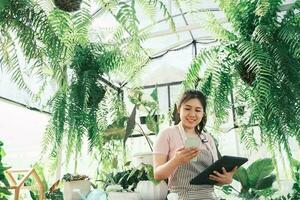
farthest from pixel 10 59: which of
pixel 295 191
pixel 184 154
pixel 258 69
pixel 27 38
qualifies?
pixel 295 191

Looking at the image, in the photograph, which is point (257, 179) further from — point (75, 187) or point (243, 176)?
point (75, 187)

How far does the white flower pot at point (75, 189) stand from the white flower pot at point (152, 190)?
1.29ft

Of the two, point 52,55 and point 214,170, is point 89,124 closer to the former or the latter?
point 214,170

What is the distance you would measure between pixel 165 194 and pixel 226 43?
980 millimetres

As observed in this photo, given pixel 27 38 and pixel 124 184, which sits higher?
pixel 27 38

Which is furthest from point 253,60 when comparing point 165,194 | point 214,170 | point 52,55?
point 52,55

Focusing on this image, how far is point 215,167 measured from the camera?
137 centimetres

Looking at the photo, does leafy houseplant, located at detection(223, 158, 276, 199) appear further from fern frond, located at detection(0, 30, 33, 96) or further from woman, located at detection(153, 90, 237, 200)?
fern frond, located at detection(0, 30, 33, 96)

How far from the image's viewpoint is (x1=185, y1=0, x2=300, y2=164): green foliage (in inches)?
66.4

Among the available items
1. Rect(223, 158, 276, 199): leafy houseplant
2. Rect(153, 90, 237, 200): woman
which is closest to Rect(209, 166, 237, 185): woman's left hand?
Rect(153, 90, 237, 200): woman

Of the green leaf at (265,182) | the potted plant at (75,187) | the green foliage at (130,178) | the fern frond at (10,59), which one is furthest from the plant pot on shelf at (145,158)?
the green leaf at (265,182)

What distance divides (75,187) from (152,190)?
498 millimetres

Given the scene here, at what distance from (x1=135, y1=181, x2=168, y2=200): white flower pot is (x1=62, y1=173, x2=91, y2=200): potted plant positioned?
Result: 39cm

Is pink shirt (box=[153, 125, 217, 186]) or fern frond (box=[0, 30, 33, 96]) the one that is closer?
fern frond (box=[0, 30, 33, 96])
